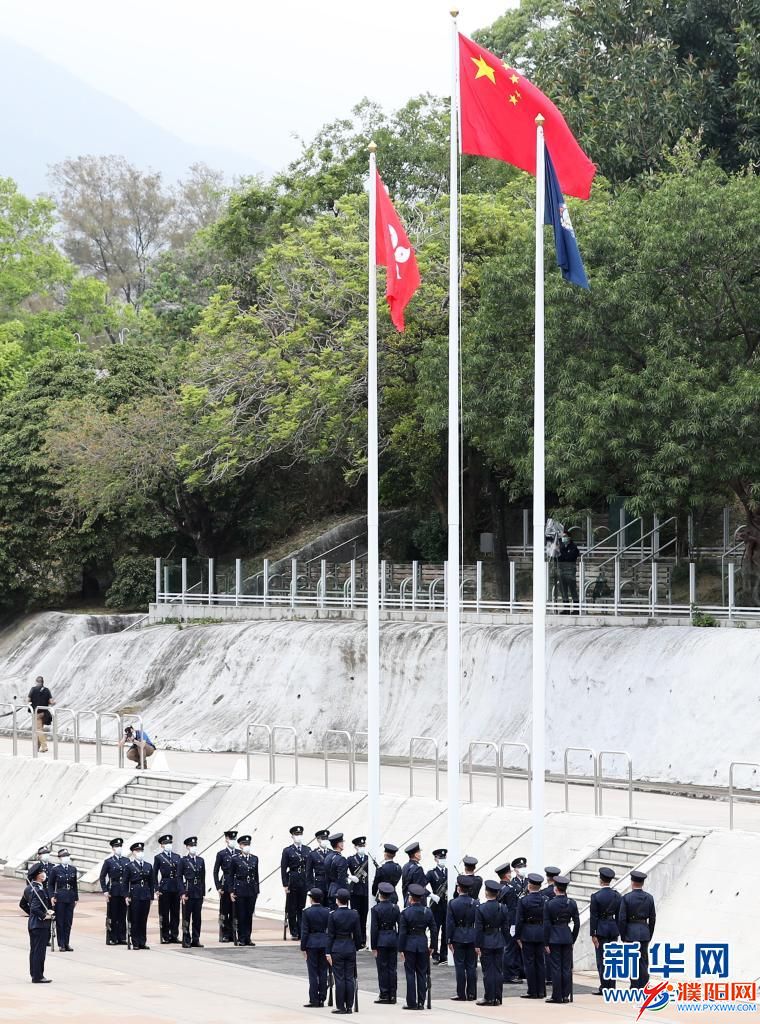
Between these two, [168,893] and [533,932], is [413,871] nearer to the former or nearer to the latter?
[533,932]

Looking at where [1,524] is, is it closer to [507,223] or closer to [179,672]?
[179,672]

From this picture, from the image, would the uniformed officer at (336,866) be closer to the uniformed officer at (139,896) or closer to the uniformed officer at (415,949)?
the uniformed officer at (415,949)

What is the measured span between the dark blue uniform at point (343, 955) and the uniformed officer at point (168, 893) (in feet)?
19.1

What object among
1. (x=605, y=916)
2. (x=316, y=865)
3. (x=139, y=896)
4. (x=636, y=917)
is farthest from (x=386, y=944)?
(x=139, y=896)

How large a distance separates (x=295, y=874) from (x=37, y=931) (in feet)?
14.1

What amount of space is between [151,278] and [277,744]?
176ft

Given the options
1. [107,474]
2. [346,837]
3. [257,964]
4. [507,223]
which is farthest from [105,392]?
[257,964]

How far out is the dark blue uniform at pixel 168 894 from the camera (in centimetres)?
2434

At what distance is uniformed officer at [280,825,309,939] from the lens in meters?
23.9

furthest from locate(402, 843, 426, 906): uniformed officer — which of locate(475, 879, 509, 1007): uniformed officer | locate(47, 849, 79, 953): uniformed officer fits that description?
locate(47, 849, 79, 953): uniformed officer

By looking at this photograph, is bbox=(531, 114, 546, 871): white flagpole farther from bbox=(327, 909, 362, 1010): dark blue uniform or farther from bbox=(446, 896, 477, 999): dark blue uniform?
bbox=(327, 909, 362, 1010): dark blue uniform

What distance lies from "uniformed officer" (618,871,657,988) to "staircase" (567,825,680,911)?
9.09 ft

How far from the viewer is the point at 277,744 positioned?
40.2 metres

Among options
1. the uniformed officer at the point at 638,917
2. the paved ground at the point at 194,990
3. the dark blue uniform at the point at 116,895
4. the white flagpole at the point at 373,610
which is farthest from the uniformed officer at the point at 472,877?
the dark blue uniform at the point at 116,895
